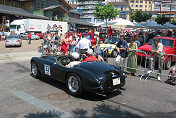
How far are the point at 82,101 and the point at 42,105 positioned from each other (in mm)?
1134

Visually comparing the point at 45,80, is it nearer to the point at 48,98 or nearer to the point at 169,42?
the point at 48,98

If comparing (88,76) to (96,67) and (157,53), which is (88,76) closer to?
(96,67)

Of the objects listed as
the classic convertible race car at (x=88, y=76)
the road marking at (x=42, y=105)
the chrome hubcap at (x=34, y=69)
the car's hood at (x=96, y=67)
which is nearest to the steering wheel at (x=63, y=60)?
the classic convertible race car at (x=88, y=76)

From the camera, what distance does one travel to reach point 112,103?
513cm

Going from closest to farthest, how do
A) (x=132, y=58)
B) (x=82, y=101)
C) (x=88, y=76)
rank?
(x=88, y=76) < (x=82, y=101) < (x=132, y=58)

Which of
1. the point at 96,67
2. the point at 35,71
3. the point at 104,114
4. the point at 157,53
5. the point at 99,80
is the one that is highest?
A: the point at 157,53

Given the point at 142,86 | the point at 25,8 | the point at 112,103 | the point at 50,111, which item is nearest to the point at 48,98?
the point at 50,111

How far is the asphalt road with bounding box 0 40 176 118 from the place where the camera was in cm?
442

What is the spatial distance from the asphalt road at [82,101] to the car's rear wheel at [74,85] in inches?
7.2

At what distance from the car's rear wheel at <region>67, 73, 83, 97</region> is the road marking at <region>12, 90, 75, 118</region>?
0.90 metres

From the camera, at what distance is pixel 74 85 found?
564 cm

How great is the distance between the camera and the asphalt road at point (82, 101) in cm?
442

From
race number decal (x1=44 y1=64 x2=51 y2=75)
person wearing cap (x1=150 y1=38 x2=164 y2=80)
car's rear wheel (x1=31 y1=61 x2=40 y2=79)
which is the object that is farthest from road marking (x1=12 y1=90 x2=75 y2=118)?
person wearing cap (x1=150 y1=38 x2=164 y2=80)

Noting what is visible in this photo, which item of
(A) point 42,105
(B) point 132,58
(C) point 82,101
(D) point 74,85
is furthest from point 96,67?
(B) point 132,58
